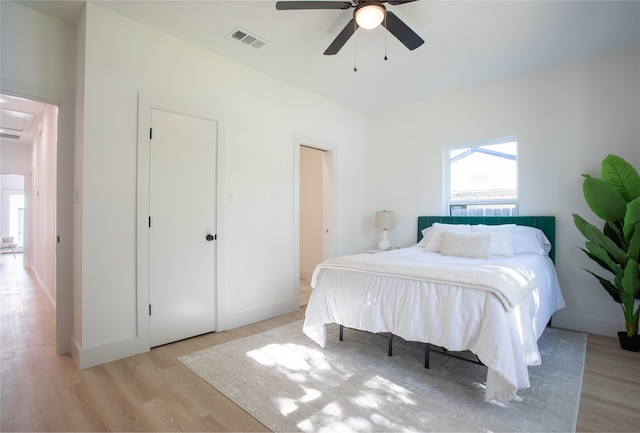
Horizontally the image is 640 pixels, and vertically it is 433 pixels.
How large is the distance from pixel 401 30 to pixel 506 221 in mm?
2682

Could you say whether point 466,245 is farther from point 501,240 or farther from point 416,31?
point 416,31

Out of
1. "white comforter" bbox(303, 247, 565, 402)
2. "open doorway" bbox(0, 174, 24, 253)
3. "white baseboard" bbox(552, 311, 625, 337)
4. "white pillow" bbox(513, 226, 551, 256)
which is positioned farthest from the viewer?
"open doorway" bbox(0, 174, 24, 253)

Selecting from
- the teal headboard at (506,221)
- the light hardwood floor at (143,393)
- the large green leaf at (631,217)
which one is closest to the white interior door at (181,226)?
the light hardwood floor at (143,393)

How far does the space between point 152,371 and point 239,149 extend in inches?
91.0

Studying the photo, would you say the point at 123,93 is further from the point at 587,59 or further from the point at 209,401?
the point at 587,59

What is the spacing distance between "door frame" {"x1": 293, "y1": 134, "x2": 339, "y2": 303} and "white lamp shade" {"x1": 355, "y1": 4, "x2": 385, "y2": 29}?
6.59 feet

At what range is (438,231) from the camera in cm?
381

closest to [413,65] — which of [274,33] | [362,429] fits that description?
[274,33]

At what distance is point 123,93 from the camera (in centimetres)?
266

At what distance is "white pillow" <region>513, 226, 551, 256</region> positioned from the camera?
3.34m

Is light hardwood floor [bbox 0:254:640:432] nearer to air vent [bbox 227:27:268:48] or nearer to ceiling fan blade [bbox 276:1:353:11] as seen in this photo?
ceiling fan blade [bbox 276:1:353:11]

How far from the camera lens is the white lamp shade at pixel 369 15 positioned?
213 centimetres

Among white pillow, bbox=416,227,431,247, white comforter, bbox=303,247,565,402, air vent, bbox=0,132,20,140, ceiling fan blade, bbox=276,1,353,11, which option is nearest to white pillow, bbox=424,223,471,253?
white pillow, bbox=416,227,431,247

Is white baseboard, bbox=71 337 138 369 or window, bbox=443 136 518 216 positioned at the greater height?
window, bbox=443 136 518 216
